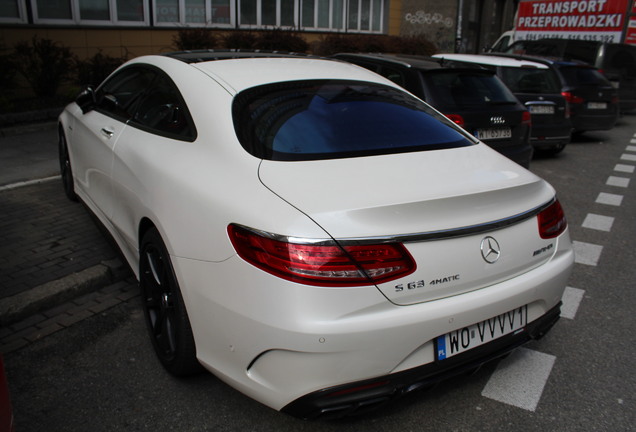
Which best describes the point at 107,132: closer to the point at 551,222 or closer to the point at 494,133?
the point at 551,222

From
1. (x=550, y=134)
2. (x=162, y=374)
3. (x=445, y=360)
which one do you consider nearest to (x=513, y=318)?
(x=445, y=360)

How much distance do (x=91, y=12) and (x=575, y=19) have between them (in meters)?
12.1

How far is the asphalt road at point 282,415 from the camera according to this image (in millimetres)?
2617

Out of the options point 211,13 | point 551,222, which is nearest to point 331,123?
point 551,222

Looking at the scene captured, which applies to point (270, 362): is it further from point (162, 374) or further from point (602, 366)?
point (602, 366)

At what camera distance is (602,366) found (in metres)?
3.13

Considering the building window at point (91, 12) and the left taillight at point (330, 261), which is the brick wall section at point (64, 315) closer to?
the left taillight at point (330, 261)

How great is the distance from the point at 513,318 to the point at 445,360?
446 millimetres

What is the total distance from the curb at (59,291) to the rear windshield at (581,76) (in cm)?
863

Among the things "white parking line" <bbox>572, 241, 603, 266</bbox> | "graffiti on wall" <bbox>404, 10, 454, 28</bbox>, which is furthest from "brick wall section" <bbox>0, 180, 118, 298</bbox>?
"graffiti on wall" <bbox>404, 10, 454, 28</bbox>

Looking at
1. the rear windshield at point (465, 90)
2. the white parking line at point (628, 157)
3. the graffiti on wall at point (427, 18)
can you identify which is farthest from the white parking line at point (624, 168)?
the graffiti on wall at point (427, 18)

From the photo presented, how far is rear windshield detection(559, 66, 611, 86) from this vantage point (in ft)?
32.7

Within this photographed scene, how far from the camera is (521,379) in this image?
117 inches

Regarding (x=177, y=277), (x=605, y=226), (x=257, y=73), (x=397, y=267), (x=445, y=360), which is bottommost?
(x=605, y=226)
